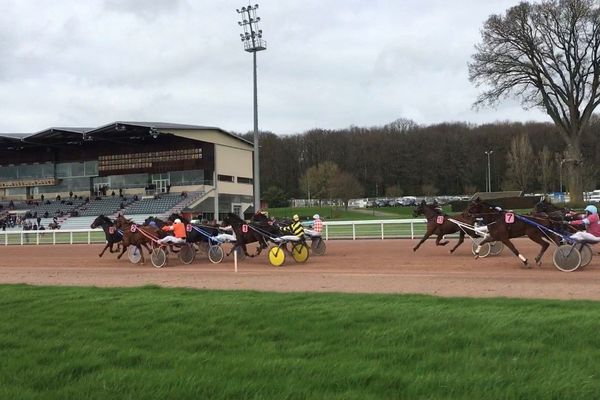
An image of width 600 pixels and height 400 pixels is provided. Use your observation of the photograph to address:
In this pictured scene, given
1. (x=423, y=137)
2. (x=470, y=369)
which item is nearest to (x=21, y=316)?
(x=470, y=369)

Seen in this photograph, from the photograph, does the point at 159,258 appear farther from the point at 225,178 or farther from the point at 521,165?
the point at 521,165

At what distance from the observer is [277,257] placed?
16344mm

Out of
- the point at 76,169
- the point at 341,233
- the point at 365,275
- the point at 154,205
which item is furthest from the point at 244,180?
the point at 365,275

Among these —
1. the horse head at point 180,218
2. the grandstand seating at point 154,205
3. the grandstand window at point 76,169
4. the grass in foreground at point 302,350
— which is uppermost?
the grandstand window at point 76,169

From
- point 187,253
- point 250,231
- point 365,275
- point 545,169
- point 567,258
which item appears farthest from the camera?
point 545,169

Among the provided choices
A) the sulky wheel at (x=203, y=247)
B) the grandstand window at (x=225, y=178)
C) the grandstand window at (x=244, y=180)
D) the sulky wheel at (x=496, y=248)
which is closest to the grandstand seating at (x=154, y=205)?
the grandstand window at (x=225, y=178)

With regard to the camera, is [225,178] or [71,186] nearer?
[225,178]

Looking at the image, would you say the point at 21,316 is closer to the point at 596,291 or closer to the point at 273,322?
the point at 273,322

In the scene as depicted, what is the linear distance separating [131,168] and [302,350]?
62114 mm

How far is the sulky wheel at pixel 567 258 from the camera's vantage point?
1287cm

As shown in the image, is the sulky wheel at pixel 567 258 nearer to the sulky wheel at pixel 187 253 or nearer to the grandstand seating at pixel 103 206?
the sulky wheel at pixel 187 253

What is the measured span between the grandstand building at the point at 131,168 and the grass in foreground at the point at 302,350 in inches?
1957

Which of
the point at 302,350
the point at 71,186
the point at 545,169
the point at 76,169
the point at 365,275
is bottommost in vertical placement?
the point at 365,275

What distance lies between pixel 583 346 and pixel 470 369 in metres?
1.35
